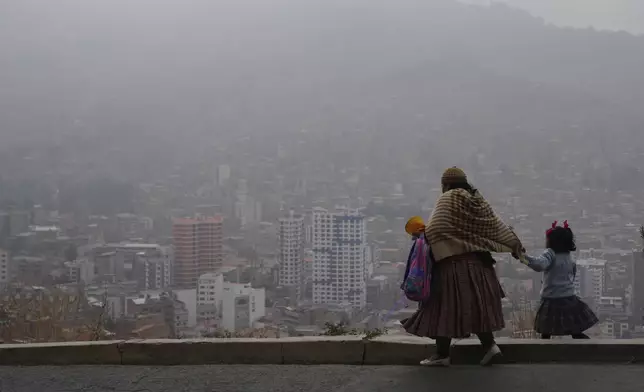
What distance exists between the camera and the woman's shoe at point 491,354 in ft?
17.6

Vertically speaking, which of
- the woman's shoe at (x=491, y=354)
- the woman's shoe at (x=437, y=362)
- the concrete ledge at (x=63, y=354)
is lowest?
the concrete ledge at (x=63, y=354)

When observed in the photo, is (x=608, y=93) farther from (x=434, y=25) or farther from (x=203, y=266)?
(x=203, y=266)

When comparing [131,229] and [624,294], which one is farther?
[131,229]

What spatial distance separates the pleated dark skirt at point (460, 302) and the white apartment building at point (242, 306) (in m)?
5.90

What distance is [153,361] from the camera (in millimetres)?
5859

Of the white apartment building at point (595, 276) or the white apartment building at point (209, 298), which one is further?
the white apartment building at point (209, 298)

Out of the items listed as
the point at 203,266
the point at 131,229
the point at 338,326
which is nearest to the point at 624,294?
the point at 338,326

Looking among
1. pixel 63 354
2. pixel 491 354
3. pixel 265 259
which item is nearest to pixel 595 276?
pixel 491 354

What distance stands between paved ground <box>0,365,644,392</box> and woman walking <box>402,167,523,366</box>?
0.31m

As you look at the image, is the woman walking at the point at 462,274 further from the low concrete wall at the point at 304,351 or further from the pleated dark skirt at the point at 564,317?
the pleated dark skirt at the point at 564,317

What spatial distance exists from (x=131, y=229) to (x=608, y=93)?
23.6 metres

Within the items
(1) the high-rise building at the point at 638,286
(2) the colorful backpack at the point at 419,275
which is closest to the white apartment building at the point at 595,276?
(1) the high-rise building at the point at 638,286

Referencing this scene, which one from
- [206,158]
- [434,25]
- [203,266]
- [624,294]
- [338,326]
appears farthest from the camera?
[434,25]

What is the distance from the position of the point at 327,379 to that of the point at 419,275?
102 cm
